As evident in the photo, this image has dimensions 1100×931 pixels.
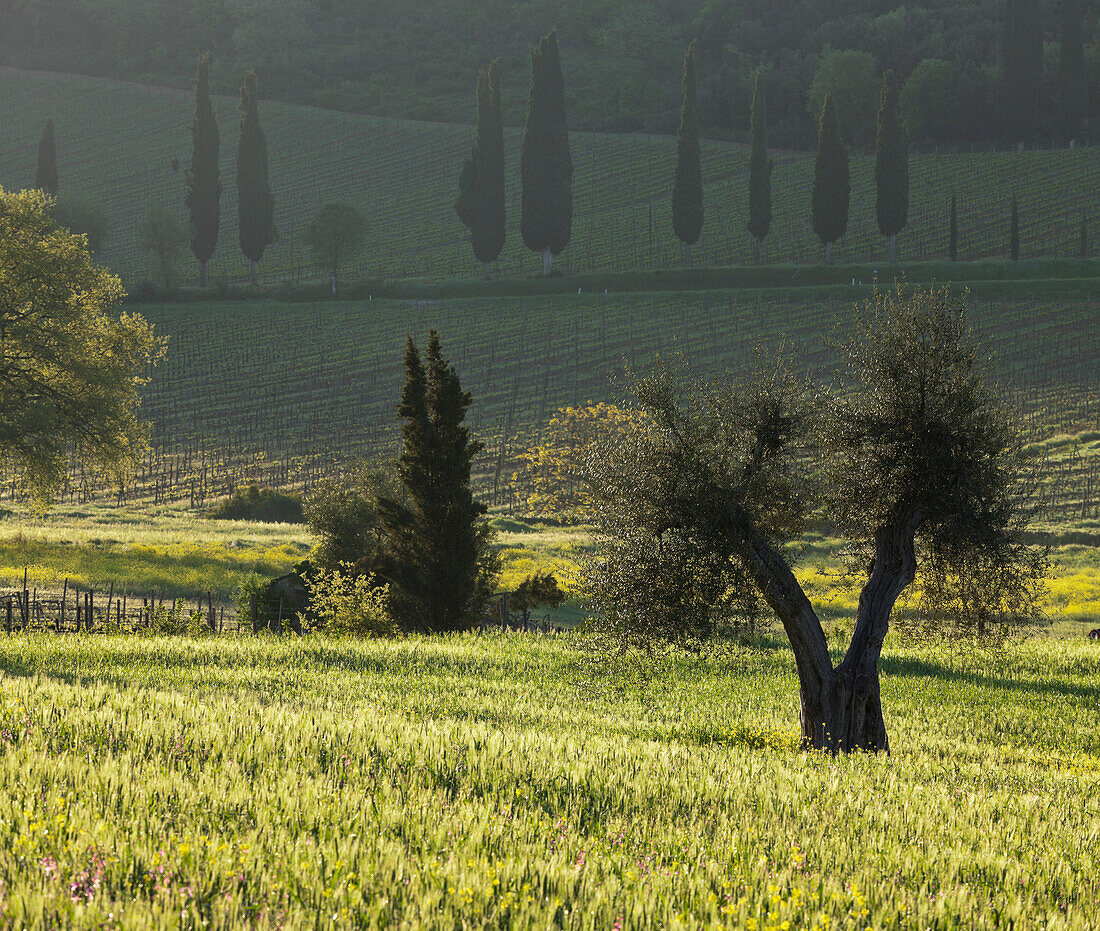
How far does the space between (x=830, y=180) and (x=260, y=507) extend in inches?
2564

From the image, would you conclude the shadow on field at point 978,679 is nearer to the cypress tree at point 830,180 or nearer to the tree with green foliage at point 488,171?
the cypress tree at point 830,180

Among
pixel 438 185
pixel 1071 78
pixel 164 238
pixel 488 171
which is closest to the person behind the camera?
pixel 488 171

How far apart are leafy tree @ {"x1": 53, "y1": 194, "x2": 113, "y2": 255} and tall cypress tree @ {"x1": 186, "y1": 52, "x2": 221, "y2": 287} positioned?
2083cm

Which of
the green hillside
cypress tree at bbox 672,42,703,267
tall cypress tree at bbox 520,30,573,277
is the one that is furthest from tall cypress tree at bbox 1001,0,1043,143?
tall cypress tree at bbox 520,30,573,277

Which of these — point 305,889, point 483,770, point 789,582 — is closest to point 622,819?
point 483,770

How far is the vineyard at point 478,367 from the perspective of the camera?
212 feet

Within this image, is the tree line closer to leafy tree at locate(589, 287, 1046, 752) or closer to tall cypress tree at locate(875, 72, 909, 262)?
tall cypress tree at locate(875, 72, 909, 262)

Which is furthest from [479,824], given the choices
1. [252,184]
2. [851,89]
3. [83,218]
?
[851,89]

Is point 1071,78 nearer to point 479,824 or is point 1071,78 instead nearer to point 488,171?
point 488,171

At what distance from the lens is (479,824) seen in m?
6.11

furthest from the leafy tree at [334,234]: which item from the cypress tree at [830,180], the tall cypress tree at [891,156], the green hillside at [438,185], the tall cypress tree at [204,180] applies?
the tall cypress tree at [891,156]

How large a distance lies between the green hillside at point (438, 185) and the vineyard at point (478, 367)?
19905 millimetres

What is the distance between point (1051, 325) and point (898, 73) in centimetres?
8811

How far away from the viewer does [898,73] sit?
5782 inches
